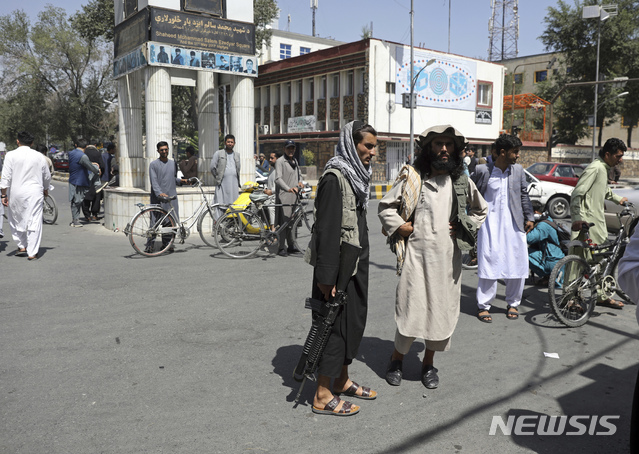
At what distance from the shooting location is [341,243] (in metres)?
3.29

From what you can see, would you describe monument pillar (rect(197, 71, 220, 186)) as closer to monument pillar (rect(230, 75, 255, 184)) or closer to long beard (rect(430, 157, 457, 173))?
monument pillar (rect(230, 75, 255, 184))

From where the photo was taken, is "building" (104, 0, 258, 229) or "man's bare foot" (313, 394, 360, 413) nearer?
"man's bare foot" (313, 394, 360, 413)

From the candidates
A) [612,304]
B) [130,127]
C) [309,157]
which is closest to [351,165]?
[612,304]

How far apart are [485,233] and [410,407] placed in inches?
105

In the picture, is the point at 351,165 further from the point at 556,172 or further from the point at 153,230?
the point at 556,172

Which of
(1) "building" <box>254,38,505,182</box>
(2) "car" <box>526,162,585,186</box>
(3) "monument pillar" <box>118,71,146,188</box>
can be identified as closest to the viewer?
(3) "monument pillar" <box>118,71,146,188</box>

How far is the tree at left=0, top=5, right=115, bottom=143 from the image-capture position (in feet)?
116

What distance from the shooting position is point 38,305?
5.74m

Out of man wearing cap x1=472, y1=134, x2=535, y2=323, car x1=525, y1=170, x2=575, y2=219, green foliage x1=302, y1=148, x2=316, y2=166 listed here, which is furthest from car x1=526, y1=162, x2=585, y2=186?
green foliage x1=302, y1=148, x2=316, y2=166

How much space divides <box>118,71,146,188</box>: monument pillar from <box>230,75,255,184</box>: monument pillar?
2.39 m

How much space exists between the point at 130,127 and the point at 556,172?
44.9ft

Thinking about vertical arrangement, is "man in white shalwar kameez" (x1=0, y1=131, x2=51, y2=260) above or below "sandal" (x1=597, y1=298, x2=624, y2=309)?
above

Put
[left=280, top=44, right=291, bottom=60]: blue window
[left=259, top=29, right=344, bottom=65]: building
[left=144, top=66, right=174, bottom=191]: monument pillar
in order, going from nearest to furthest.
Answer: [left=144, top=66, right=174, bottom=191]: monument pillar → [left=259, top=29, right=344, bottom=65]: building → [left=280, top=44, right=291, bottom=60]: blue window

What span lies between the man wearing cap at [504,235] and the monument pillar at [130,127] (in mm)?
9294
